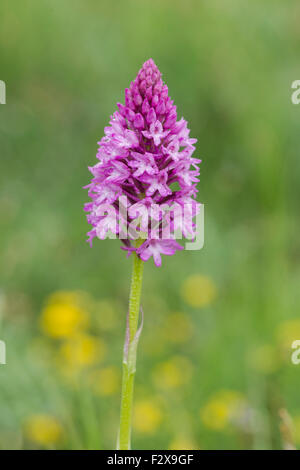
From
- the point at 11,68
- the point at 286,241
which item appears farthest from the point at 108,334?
the point at 11,68

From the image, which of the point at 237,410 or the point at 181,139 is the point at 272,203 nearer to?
the point at 237,410

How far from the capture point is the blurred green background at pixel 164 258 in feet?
11.6

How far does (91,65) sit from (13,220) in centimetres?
261

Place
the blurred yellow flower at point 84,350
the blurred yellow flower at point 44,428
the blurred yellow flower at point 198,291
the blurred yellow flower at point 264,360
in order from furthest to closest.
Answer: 1. the blurred yellow flower at point 198,291
2. the blurred yellow flower at point 84,350
3. the blurred yellow flower at point 264,360
4. the blurred yellow flower at point 44,428

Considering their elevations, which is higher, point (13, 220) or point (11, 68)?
point (11, 68)

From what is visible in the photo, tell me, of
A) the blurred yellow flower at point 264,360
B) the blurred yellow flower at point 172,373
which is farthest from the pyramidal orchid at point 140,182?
the blurred yellow flower at point 264,360

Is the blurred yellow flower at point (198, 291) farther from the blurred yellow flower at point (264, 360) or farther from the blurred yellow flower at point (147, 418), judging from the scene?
the blurred yellow flower at point (147, 418)

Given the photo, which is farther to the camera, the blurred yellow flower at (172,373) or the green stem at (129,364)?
the blurred yellow flower at (172,373)

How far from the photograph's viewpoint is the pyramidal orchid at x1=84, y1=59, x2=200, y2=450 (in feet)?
6.10

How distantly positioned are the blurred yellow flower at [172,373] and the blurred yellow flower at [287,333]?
0.71m

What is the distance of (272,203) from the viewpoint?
595cm

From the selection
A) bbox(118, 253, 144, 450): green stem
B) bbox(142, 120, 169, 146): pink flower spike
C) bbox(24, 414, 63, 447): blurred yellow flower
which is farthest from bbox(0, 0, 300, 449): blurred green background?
bbox(142, 120, 169, 146): pink flower spike

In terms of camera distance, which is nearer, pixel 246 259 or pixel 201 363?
pixel 201 363

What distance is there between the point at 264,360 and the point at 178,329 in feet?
3.07
